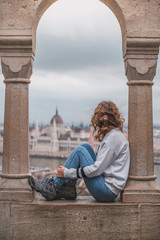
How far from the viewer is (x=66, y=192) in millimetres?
3020

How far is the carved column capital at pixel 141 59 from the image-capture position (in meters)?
2.96

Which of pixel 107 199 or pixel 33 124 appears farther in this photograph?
pixel 33 124

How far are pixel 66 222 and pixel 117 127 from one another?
2.77ft

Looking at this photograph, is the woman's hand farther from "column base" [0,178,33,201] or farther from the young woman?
"column base" [0,178,33,201]

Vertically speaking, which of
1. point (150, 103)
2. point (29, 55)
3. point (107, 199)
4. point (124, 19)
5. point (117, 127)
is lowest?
point (107, 199)

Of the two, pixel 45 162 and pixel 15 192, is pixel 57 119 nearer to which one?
pixel 45 162

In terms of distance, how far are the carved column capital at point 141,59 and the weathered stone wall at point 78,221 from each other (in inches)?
40.8

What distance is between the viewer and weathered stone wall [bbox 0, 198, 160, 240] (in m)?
2.90

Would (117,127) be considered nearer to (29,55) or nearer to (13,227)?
(29,55)

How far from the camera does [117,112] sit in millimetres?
2918

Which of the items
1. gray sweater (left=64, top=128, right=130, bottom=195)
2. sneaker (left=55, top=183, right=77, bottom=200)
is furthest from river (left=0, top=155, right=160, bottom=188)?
gray sweater (left=64, top=128, right=130, bottom=195)

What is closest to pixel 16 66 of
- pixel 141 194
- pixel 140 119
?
pixel 140 119

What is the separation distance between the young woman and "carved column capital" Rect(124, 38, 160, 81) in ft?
1.04

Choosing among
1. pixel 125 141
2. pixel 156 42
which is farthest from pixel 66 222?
pixel 156 42
